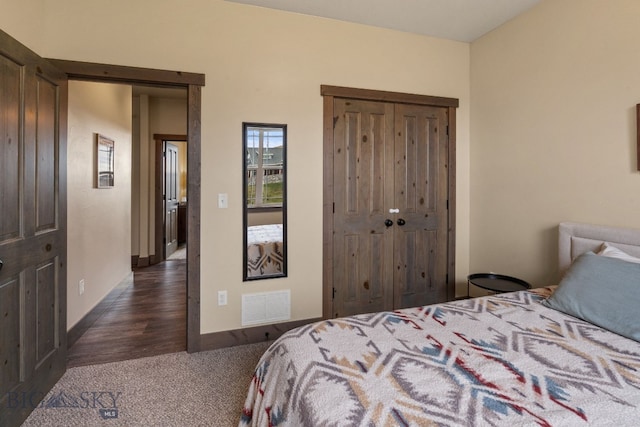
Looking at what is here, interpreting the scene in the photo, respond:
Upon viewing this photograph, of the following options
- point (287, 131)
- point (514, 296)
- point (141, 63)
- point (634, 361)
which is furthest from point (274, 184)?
point (634, 361)

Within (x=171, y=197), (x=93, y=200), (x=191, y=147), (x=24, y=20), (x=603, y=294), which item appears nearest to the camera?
(x=603, y=294)

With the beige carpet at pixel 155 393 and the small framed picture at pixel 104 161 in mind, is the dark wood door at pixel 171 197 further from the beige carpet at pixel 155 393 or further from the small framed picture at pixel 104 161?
the beige carpet at pixel 155 393

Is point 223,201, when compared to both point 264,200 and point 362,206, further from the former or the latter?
point 362,206

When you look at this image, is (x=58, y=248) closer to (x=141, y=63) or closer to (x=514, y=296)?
(x=141, y=63)

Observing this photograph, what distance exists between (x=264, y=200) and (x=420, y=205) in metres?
1.59

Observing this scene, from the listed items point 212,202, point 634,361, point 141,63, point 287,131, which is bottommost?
point 634,361

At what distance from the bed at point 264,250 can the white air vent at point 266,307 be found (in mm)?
188

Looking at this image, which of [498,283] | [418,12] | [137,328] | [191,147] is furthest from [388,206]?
[137,328]

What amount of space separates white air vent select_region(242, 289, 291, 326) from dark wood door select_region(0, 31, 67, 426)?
125 cm

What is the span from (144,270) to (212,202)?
10.9 ft

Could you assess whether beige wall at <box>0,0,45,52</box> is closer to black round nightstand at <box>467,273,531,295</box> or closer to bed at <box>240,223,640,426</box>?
bed at <box>240,223,640,426</box>

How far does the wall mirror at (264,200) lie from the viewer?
8.91 ft

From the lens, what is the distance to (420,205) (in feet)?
10.9

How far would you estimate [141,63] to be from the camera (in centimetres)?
244
